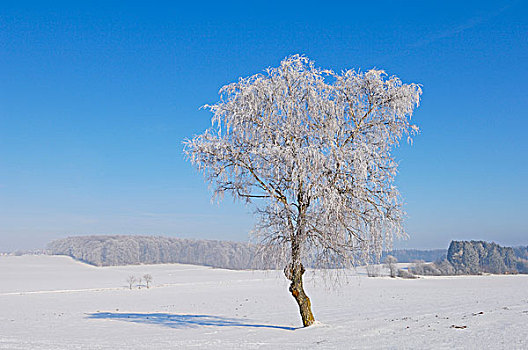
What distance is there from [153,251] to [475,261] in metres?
90.4

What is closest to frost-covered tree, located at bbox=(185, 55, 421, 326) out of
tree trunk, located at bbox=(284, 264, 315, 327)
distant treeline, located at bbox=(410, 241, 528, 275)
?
tree trunk, located at bbox=(284, 264, 315, 327)

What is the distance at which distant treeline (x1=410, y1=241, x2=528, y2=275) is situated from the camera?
302ft

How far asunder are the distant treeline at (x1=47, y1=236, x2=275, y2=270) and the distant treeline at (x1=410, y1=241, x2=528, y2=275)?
53.5 meters

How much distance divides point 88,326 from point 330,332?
11422 mm

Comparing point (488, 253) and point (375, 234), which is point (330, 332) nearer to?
point (375, 234)

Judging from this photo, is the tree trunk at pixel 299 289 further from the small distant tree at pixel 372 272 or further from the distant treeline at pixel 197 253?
the distant treeline at pixel 197 253

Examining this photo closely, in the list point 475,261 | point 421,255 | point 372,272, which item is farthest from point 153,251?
point 421,255

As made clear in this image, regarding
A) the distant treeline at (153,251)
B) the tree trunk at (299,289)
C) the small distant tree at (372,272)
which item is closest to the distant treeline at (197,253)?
the distant treeline at (153,251)

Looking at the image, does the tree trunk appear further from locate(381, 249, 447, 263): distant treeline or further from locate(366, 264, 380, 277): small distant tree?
locate(381, 249, 447, 263): distant treeline

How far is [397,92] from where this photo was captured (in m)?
15.4

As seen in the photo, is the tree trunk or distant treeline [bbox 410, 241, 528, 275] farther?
distant treeline [bbox 410, 241, 528, 275]

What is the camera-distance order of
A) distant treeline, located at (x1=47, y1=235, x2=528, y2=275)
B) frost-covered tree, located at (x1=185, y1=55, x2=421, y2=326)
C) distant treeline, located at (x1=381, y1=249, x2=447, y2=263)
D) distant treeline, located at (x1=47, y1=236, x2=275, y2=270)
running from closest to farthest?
frost-covered tree, located at (x1=185, y1=55, x2=421, y2=326), distant treeline, located at (x1=47, y1=235, x2=528, y2=275), distant treeline, located at (x1=47, y1=236, x2=275, y2=270), distant treeline, located at (x1=381, y1=249, x2=447, y2=263)

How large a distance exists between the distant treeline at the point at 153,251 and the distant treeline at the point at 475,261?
176 feet

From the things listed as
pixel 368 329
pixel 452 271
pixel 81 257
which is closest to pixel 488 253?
pixel 452 271
